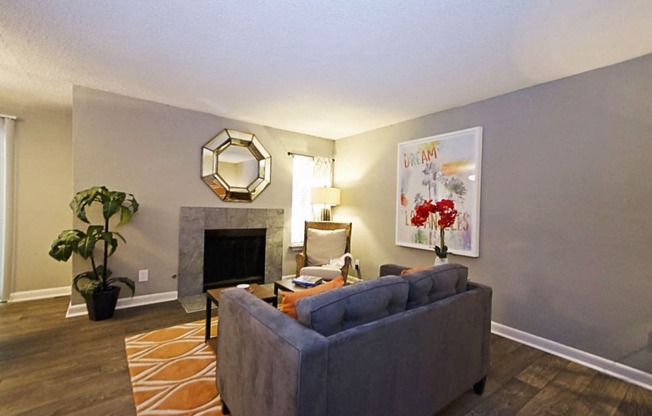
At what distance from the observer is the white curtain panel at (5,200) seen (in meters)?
3.35

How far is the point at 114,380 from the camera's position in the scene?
195 centimetres

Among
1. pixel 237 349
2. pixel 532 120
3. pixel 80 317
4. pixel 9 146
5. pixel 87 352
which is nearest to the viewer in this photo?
pixel 237 349

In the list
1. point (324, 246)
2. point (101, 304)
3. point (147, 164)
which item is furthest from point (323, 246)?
point (101, 304)

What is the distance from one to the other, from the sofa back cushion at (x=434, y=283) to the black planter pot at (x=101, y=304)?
305 cm

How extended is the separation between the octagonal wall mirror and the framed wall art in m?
2.03

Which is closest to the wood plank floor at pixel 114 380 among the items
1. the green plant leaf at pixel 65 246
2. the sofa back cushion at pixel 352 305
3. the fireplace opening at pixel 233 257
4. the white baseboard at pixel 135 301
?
the white baseboard at pixel 135 301

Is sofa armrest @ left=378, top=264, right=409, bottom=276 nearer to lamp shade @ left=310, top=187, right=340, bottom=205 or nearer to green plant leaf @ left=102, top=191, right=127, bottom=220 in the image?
lamp shade @ left=310, top=187, right=340, bottom=205

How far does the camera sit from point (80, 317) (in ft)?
9.74

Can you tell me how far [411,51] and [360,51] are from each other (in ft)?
1.27

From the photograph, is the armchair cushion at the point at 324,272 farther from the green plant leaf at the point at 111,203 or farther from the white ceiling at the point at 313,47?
the green plant leaf at the point at 111,203

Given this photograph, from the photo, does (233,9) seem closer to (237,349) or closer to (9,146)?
(237,349)

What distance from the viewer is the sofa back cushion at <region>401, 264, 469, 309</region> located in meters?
1.58

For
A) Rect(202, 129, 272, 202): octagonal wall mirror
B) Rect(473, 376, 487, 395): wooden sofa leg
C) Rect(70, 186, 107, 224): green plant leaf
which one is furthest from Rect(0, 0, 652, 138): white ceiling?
Rect(473, 376, 487, 395): wooden sofa leg

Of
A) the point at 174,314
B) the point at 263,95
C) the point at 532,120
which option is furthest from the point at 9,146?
the point at 532,120
